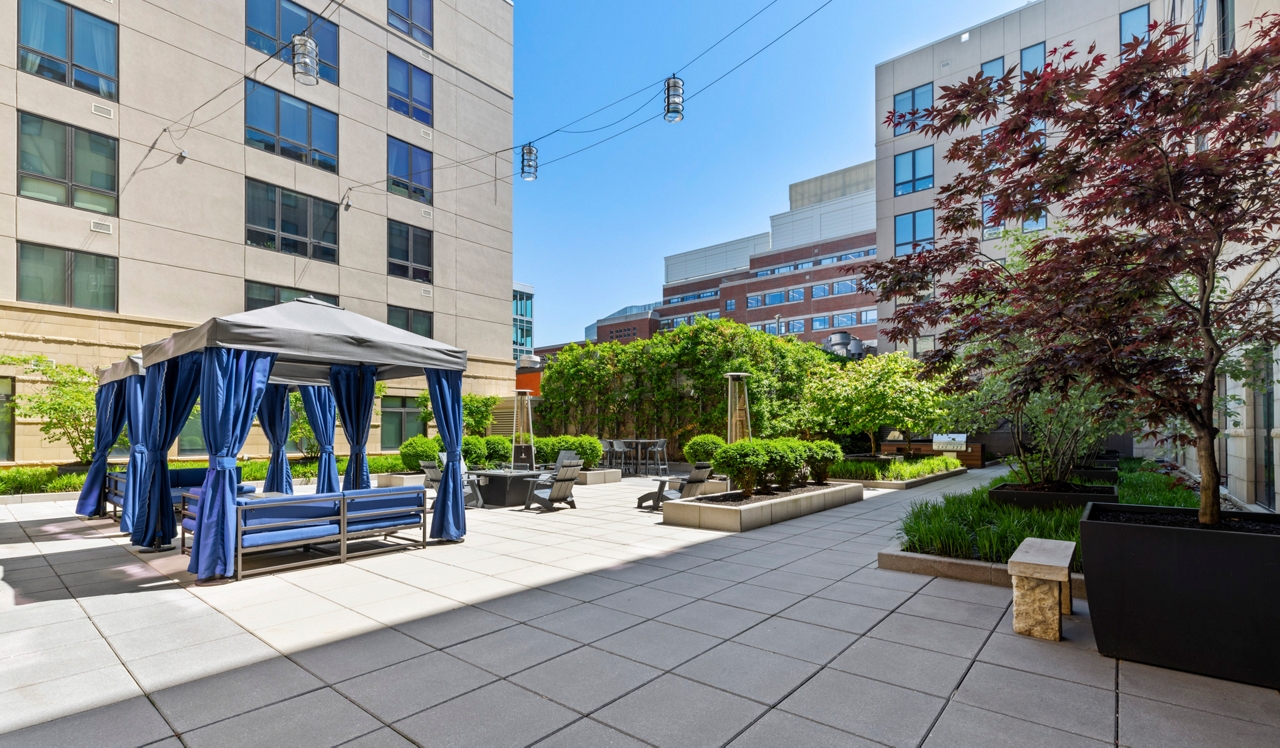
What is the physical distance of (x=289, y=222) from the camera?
744 inches

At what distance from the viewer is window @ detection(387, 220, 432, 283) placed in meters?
21.5

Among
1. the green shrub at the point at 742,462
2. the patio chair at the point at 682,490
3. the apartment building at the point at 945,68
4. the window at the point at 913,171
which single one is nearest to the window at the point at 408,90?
the apartment building at the point at 945,68

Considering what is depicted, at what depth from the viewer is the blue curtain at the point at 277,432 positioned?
36.1 ft

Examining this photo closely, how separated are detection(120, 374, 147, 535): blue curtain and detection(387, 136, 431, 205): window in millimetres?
13133

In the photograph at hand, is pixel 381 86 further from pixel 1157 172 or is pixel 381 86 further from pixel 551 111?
pixel 1157 172

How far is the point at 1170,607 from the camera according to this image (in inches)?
156

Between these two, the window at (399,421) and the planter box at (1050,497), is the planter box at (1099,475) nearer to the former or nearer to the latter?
the planter box at (1050,497)

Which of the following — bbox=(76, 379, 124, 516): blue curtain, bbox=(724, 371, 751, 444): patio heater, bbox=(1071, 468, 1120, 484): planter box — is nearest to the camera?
bbox=(76, 379, 124, 516): blue curtain

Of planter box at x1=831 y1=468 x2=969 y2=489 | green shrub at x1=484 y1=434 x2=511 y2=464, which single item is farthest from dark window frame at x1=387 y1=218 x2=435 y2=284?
planter box at x1=831 y1=468 x2=969 y2=489

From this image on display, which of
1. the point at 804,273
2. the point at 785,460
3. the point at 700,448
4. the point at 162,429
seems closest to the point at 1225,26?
the point at 785,460

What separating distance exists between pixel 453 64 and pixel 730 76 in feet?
52.0

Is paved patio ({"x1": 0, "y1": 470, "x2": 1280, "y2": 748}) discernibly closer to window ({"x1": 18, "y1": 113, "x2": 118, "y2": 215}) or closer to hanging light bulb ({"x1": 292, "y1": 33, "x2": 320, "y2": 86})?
hanging light bulb ({"x1": 292, "y1": 33, "x2": 320, "y2": 86})

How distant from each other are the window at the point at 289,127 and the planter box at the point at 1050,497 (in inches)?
790

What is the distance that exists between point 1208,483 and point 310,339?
26.6 feet
